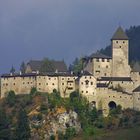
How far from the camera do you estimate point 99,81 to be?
4983 inches

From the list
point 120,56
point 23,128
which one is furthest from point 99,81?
point 23,128

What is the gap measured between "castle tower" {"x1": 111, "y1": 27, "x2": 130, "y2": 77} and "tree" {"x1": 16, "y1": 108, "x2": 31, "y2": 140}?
64.3ft

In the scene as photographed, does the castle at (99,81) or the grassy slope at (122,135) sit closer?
the grassy slope at (122,135)

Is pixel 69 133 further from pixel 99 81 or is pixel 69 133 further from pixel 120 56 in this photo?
pixel 120 56

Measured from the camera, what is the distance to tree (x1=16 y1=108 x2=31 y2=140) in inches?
4532

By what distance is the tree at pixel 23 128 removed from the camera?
115 m

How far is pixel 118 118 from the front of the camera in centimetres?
12131

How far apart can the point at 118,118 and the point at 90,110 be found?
4.55 m

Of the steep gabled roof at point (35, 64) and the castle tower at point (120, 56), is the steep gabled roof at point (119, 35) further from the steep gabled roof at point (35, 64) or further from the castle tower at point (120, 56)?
the steep gabled roof at point (35, 64)

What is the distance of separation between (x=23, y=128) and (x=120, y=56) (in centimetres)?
2316

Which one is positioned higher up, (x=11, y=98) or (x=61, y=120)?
(x=11, y=98)

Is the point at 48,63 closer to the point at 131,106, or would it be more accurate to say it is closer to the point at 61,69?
the point at 61,69

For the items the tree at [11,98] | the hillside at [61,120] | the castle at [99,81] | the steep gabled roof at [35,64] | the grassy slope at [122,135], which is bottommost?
the grassy slope at [122,135]

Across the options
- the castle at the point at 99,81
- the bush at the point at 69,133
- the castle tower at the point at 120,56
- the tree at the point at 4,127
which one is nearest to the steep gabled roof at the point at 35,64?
the castle at the point at 99,81
